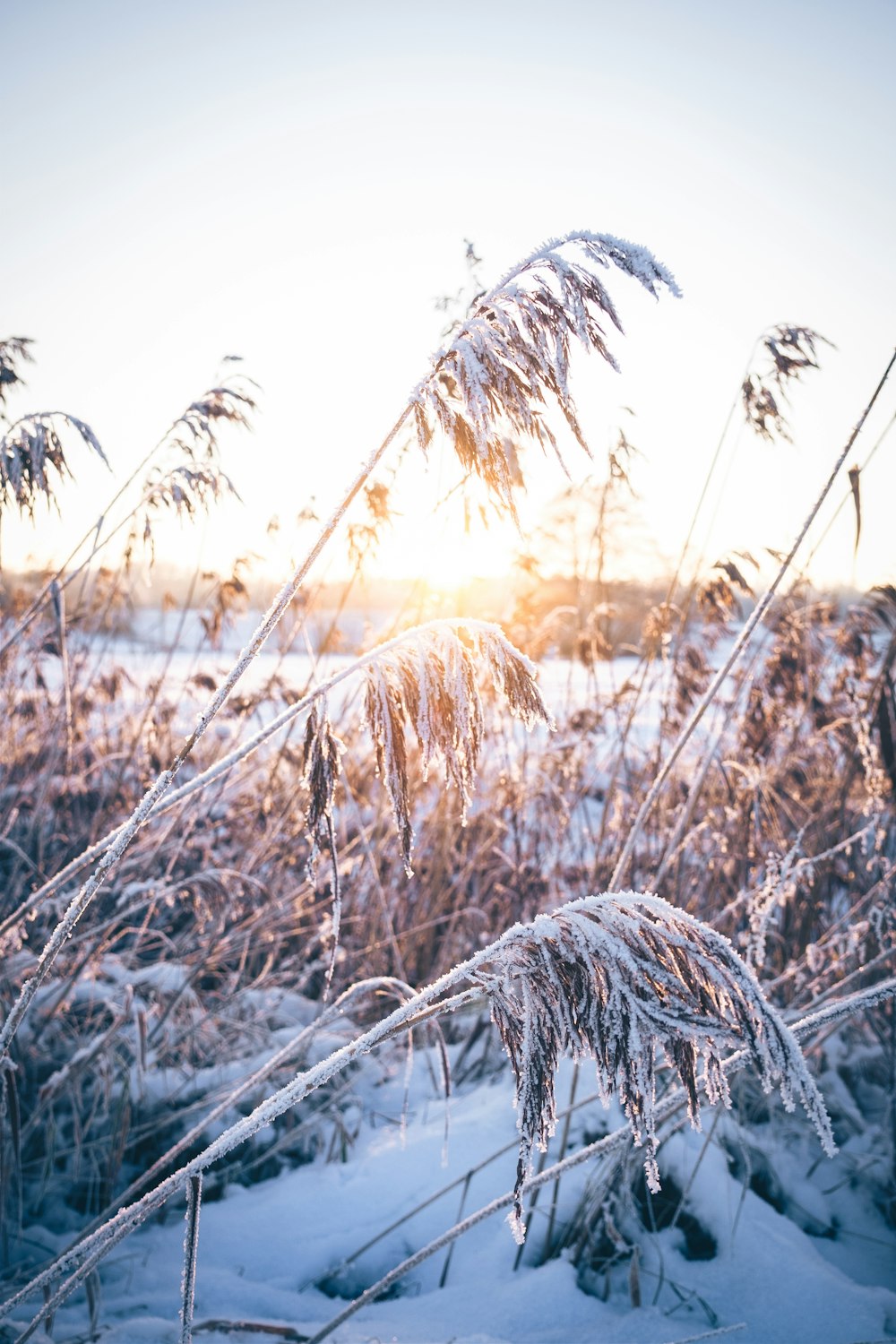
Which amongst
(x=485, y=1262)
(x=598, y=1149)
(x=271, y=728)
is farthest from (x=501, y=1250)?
(x=271, y=728)

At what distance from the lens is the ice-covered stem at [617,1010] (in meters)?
0.90

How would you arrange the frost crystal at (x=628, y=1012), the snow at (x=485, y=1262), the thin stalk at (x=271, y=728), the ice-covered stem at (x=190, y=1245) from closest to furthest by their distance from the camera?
the frost crystal at (x=628, y=1012), the ice-covered stem at (x=190, y=1245), the thin stalk at (x=271, y=728), the snow at (x=485, y=1262)

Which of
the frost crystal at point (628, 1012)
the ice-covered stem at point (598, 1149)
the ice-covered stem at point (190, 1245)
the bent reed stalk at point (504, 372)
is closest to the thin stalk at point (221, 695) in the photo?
the bent reed stalk at point (504, 372)

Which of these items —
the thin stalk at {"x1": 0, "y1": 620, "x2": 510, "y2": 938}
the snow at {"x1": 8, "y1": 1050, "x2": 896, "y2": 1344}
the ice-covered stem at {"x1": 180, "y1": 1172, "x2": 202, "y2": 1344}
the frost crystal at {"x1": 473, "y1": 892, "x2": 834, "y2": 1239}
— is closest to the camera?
the frost crystal at {"x1": 473, "y1": 892, "x2": 834, "y2": 1239}

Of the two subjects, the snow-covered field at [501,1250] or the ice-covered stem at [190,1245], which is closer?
the ice-covered stem at [190,1245]

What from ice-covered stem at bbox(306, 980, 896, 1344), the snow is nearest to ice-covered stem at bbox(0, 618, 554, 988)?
ice-covered stem at bbox(306, 980, 896, 1344)

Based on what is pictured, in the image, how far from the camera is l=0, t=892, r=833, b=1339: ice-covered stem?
2.95ft

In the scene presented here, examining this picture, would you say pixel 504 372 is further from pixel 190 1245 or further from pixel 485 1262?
pixel 485 1262

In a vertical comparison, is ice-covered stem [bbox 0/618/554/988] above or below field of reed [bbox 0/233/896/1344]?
above

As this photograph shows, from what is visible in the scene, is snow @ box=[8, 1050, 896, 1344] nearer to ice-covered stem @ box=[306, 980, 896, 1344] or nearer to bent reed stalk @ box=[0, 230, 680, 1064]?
ice-covered stem @ box=[306, 980, 896, 1344]

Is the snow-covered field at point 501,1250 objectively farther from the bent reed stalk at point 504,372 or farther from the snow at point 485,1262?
the bent reed stalk at point 504,372

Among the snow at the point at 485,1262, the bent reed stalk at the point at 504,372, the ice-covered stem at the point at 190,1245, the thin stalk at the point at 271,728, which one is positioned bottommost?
the snow at the point at 485,1262

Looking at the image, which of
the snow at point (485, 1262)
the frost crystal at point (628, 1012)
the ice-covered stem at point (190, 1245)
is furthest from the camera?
the snow at point (485, 1262)

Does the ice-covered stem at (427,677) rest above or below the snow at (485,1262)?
above
